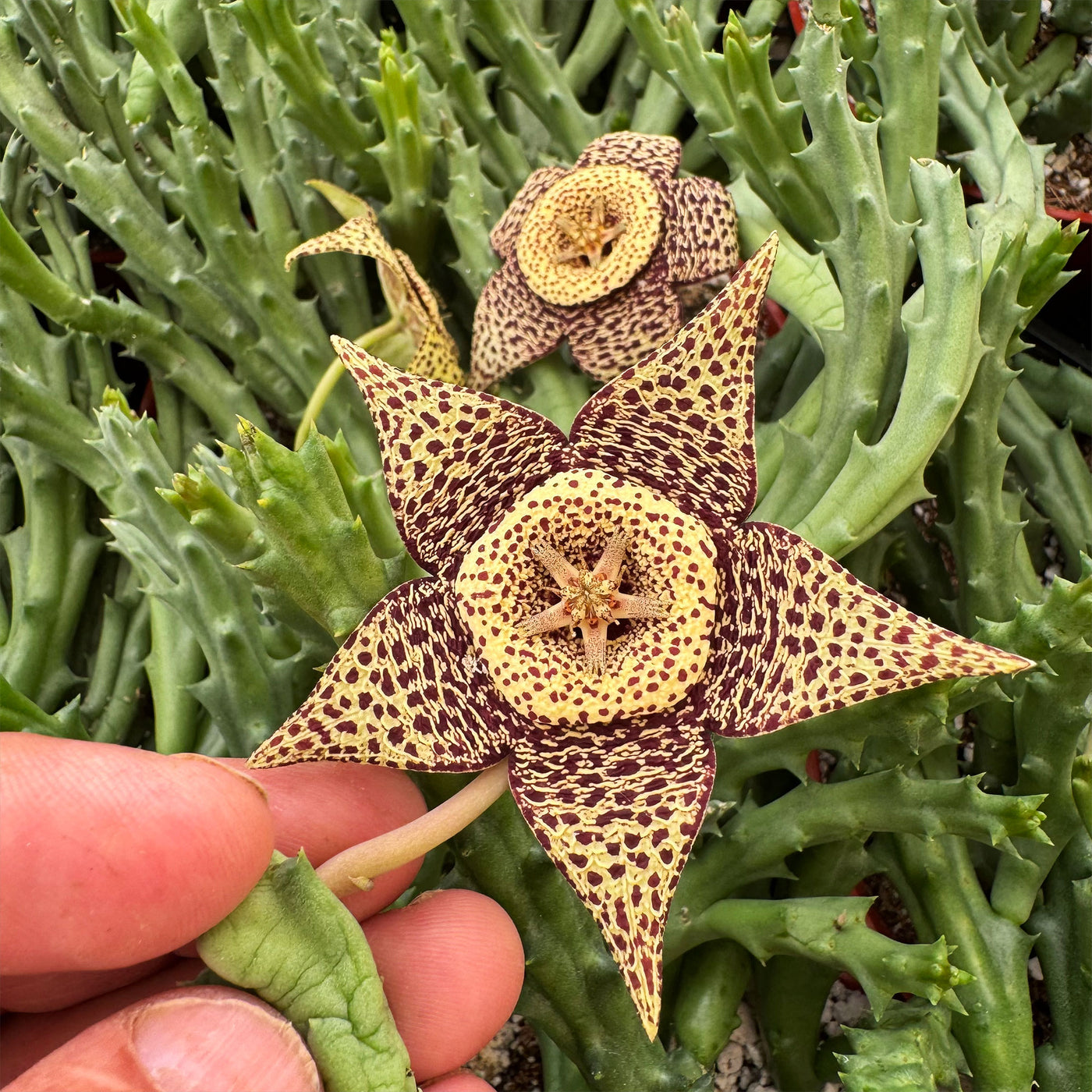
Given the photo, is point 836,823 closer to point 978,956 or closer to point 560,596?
point 978,956

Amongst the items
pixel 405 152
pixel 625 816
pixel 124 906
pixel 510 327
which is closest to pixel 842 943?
pixel 625 816

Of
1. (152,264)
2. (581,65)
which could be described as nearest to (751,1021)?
(152,264)

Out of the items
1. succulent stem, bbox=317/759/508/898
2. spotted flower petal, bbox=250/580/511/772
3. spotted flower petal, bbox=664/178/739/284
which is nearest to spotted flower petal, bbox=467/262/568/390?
spotted flower petal, bbox=664/178/739/284

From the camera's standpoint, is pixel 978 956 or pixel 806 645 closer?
pixel 806 645

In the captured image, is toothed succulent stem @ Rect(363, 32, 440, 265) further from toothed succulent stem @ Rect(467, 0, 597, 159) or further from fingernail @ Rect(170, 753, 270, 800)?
fingernail @ Rect(170, 753, 270, 800)

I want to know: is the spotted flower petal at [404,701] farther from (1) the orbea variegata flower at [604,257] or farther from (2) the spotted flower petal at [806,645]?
(1) the orbea variegata flower at [604,257]
